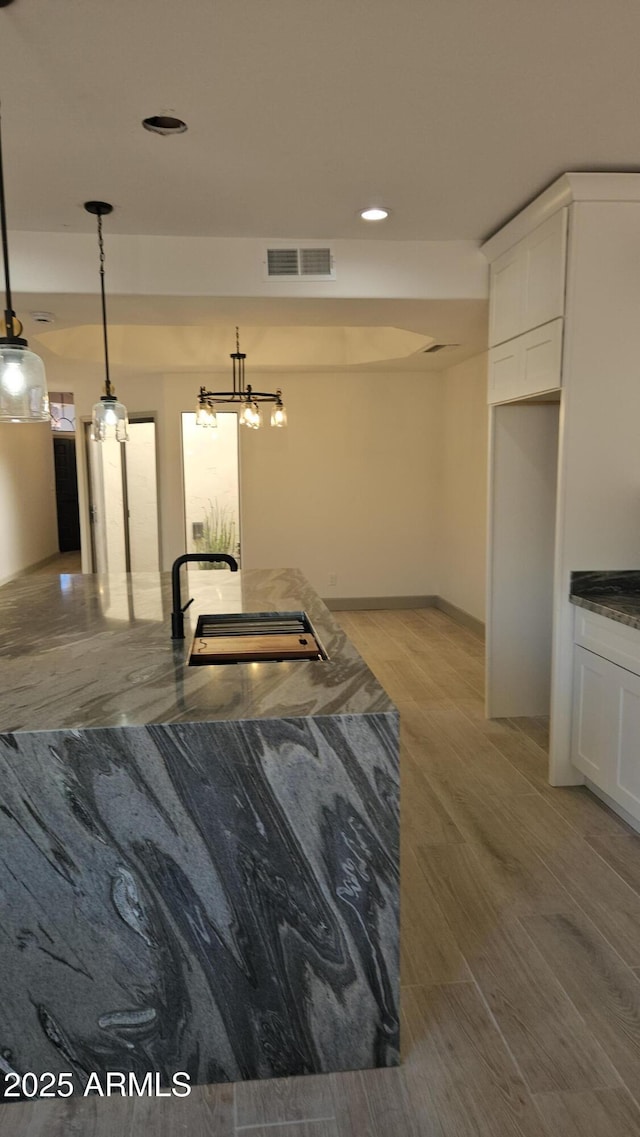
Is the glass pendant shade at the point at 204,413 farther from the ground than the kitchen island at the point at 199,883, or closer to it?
farther from the ground

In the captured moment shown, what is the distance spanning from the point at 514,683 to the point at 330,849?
9.41 feet

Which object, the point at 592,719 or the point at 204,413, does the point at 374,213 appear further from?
the point at 592,719

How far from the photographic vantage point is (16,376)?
2.00 m

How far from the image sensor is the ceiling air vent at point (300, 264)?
156 inches

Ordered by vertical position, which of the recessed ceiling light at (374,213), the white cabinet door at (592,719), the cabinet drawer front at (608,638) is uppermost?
the recessed ceiling light at (374,213)

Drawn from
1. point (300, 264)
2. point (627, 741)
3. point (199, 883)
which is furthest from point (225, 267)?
point (199, 883)

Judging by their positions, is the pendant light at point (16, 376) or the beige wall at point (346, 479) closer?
the pendant light at point (16, 376)

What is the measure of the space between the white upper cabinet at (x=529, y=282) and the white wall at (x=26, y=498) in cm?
728

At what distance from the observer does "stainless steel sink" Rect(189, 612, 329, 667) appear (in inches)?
96.0

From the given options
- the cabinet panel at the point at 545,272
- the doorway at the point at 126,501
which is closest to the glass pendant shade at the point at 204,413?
the cabinet panel at the point at 545,272

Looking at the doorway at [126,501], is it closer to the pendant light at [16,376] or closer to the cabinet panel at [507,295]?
the cabinet panel at [507,295]

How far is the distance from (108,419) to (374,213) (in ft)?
5.32

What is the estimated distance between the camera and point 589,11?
2.03m

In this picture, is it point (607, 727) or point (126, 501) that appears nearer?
point (607, 727)
